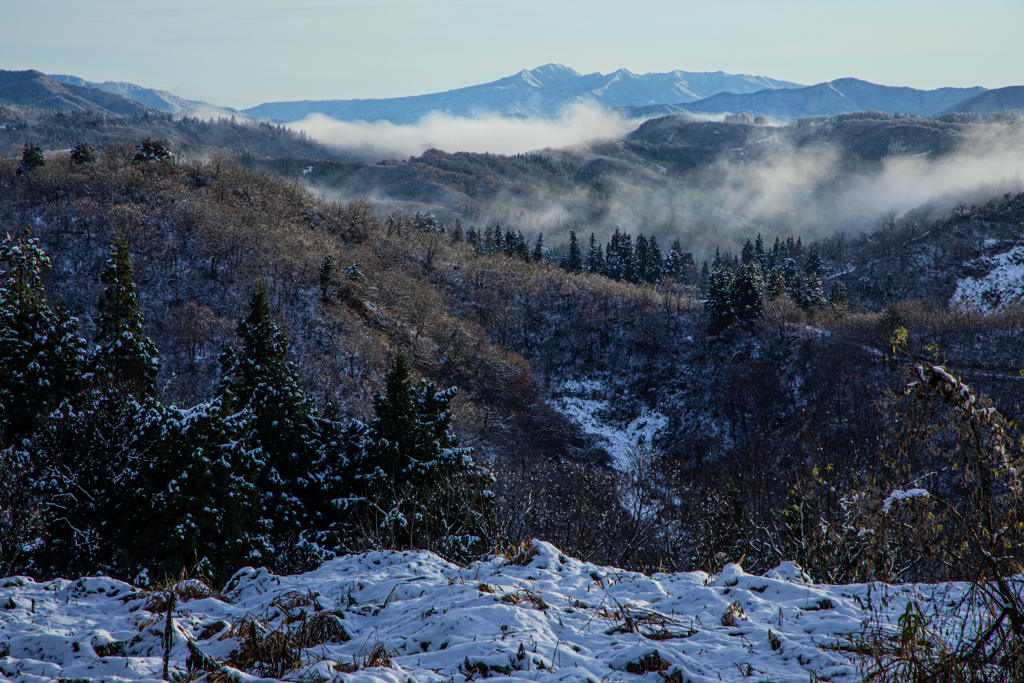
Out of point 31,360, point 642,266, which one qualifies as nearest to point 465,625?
point 31,360

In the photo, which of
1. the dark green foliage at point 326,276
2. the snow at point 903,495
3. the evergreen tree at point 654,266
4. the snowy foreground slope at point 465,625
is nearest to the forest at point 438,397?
the snow at point 903,495

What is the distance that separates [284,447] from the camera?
20.7m

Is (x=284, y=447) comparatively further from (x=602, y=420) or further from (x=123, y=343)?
(x=602, y=420)

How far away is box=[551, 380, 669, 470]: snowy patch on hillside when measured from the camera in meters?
48.1

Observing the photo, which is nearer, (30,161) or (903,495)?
(903,495)

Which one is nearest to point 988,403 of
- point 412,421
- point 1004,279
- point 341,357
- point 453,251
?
point 412,421

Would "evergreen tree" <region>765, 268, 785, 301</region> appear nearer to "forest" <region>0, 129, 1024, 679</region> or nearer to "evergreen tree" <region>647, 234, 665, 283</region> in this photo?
"forest" <region>0, 129, 1024, 679</region>

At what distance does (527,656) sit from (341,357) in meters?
41.2

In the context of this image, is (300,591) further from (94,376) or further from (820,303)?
(820,303)

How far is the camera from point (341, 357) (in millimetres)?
43844

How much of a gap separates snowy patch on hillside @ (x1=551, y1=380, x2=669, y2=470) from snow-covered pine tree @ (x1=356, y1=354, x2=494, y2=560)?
27.2 m

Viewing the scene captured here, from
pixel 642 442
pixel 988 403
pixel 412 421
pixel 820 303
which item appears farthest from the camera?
pixel 820 303

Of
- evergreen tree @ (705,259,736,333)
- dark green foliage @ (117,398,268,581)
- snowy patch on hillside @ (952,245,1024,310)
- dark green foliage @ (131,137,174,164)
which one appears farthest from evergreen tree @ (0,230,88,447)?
snowy patch on hillside @ (952,245,1024,310)

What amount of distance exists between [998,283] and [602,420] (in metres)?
81.6
